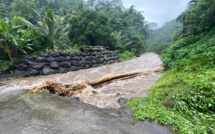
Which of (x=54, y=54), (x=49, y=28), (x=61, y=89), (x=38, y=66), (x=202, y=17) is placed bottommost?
(x=61, y=89)

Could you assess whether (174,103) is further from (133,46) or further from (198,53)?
(133,46)

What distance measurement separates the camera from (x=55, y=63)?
36.0 feet

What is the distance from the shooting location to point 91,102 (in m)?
4.83

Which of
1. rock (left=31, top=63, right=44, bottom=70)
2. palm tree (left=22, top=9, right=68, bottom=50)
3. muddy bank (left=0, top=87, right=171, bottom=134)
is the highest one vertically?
palm tree (left=22, top=9, right=68, bottom=50)

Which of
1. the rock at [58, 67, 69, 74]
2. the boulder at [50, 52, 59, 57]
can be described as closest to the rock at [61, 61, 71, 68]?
the rock at [58, 67, 69, 74]

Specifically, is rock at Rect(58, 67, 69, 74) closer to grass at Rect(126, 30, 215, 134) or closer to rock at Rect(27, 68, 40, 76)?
rock at Rect(27, 68, 40, 76)

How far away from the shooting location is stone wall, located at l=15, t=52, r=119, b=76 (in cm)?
1023

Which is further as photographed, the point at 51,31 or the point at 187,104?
the point at 51,31

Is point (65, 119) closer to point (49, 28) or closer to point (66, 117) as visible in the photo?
point (66, 117)

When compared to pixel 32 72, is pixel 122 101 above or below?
below

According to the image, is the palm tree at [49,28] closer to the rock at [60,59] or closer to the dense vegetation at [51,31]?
the dense vegetation at [51,31]

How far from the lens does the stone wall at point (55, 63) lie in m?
10.2

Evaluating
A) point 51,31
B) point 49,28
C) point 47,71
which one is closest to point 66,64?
point 47,71

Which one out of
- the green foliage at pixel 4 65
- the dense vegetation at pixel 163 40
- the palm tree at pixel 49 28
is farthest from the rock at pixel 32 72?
the dense vegetation at pixel 163 40
